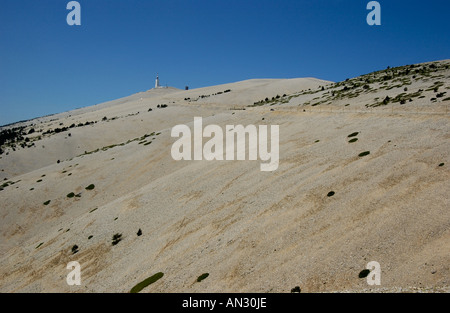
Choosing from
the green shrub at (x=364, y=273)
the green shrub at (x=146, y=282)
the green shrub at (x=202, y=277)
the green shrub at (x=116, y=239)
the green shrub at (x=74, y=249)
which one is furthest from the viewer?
the green shrub at (x=74, y=249)

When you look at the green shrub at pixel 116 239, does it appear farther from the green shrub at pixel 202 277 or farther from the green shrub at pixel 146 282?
the green shrub at pixel 202 277

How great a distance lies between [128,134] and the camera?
9125cm

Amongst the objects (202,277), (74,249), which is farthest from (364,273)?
(74,249)

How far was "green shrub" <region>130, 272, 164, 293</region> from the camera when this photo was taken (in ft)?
67.0

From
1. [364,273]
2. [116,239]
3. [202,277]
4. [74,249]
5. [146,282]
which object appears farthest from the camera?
[74,249]

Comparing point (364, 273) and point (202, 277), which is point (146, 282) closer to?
point (202, 277)

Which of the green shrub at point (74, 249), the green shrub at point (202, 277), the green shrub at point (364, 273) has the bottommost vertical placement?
the green shrub at point (74, 249)

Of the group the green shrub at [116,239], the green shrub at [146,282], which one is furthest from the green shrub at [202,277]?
the green shrub at [116,239]

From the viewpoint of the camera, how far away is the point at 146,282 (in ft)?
69.1

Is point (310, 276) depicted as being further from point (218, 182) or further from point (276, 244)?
point (218, 182)

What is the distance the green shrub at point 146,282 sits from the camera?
20411mm

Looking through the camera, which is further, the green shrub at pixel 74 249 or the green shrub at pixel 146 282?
the green shrub at pixel 74 249

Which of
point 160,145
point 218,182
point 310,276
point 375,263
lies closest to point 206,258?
point 310,276
